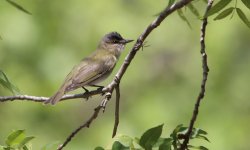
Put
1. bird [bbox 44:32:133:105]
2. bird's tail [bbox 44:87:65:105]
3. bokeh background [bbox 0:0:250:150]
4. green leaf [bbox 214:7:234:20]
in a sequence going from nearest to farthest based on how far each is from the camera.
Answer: green leaf [bbox 214:7:234:20] < bird's tail [bbox 44:87:65:105] < bird [bbox 44:32:133:105] < bokeh background [bbox 0:0:250:150]

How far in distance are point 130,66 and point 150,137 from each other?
400 cm

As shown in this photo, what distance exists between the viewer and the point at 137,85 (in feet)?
20.7

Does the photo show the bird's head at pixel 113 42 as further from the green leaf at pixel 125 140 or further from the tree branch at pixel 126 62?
the green leaf at pixel 125 140

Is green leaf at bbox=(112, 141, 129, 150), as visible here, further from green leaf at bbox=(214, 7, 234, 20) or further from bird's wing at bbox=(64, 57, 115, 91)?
bird's wing at bbox=(64, 57, 115, 91)

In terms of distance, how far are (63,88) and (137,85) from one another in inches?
56.4

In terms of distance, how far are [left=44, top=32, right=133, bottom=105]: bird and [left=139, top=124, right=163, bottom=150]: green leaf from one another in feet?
6.56

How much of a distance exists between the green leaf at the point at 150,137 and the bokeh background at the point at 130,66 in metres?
3.42

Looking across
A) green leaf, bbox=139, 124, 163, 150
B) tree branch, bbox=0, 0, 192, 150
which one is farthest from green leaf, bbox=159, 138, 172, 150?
tree branch, bbox=0, 0, 192, 150

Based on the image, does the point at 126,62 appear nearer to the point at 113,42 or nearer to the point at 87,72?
the point at 87,72

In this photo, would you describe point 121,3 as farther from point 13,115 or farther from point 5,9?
point 13,115

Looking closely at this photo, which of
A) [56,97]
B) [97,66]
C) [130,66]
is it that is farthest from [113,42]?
[56,97]

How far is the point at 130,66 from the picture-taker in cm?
622

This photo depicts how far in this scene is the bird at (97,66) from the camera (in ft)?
16.6

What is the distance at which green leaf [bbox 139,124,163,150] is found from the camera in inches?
87.4
